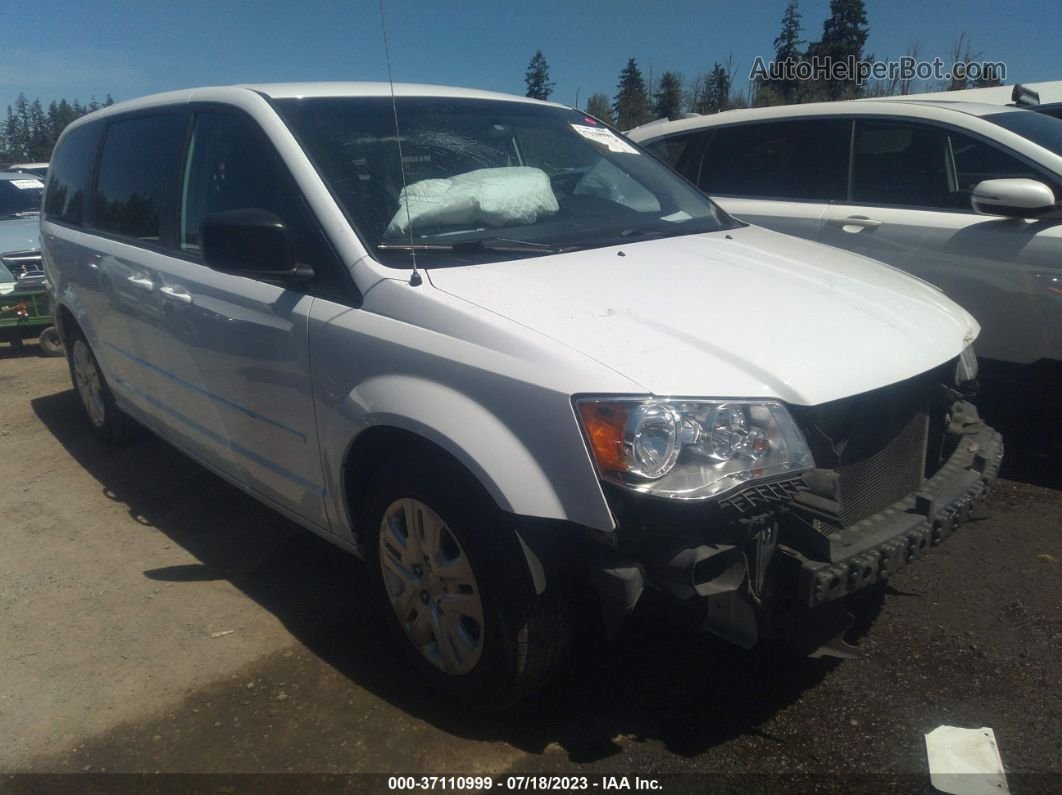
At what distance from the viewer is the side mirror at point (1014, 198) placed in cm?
415

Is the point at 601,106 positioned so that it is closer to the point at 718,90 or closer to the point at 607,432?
the point at 718,90

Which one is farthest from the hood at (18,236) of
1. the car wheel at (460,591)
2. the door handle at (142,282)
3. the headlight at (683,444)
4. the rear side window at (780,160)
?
the headlight at (683,444)

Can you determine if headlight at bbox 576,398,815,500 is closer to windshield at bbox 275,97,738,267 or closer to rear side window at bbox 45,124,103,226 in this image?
windshield at bbox 275,97,738,267

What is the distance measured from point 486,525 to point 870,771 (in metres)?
1.27

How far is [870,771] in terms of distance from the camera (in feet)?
8.11

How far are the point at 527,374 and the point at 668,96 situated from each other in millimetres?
16763

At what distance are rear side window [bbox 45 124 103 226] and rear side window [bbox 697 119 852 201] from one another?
12.1 feet

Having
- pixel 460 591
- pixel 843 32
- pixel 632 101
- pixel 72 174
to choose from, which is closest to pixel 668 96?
pixel 632 101

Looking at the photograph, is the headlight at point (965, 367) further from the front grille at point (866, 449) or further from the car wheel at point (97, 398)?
the car wheel at point (97, 398)

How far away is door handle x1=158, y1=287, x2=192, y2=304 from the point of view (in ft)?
11.8

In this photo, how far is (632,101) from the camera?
707 inches

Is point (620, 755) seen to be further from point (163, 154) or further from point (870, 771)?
point (163, 154)

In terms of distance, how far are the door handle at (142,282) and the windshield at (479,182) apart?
1119 millimetres

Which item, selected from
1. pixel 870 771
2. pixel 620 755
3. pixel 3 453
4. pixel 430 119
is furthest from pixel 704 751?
pixel 3 453
